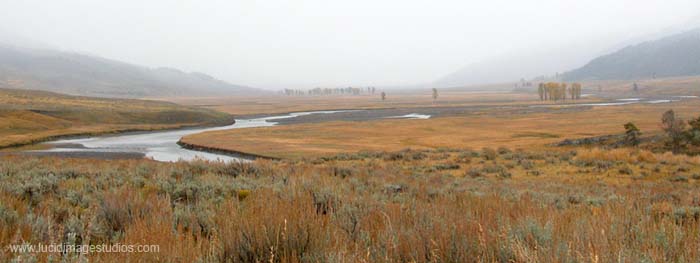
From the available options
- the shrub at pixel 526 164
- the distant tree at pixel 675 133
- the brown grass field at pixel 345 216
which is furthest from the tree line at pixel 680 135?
the shrub at pixel 526 164

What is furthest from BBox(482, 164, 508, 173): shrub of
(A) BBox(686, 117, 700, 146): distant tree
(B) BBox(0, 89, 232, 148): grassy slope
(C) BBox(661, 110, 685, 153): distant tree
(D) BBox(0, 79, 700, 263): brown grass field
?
(B) BBox(0, 89, 232, 148): grassy slope

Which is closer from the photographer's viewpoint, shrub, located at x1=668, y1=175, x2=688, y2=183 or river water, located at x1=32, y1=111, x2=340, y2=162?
shrub, located at x1=668, y1=175, x2=688, y2=183

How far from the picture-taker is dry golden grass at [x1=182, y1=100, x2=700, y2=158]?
43.9 meters

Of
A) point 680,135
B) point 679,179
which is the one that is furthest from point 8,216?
point 680,135

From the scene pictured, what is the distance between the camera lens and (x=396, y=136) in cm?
5553

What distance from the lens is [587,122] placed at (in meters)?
66.5

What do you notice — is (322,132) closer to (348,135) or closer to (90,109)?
(348,135)

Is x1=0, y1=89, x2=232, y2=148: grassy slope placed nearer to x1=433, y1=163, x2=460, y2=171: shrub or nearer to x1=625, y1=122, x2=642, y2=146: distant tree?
x1=433, y1=163, x2=460, y2=171: shrub

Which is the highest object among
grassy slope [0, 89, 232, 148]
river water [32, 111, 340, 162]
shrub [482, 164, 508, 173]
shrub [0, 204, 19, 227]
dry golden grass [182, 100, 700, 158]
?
shrub [0, 204, 19, 227]

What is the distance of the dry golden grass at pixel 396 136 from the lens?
43938 millimetres

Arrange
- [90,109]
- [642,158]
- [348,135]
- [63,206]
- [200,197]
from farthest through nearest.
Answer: [90,109]
[348,135]
[642,158]
[200,197]
[63,206]

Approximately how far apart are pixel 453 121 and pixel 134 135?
166 ft

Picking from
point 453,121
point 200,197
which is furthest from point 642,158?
point 453,121

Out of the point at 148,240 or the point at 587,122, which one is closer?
the point at 148,240
